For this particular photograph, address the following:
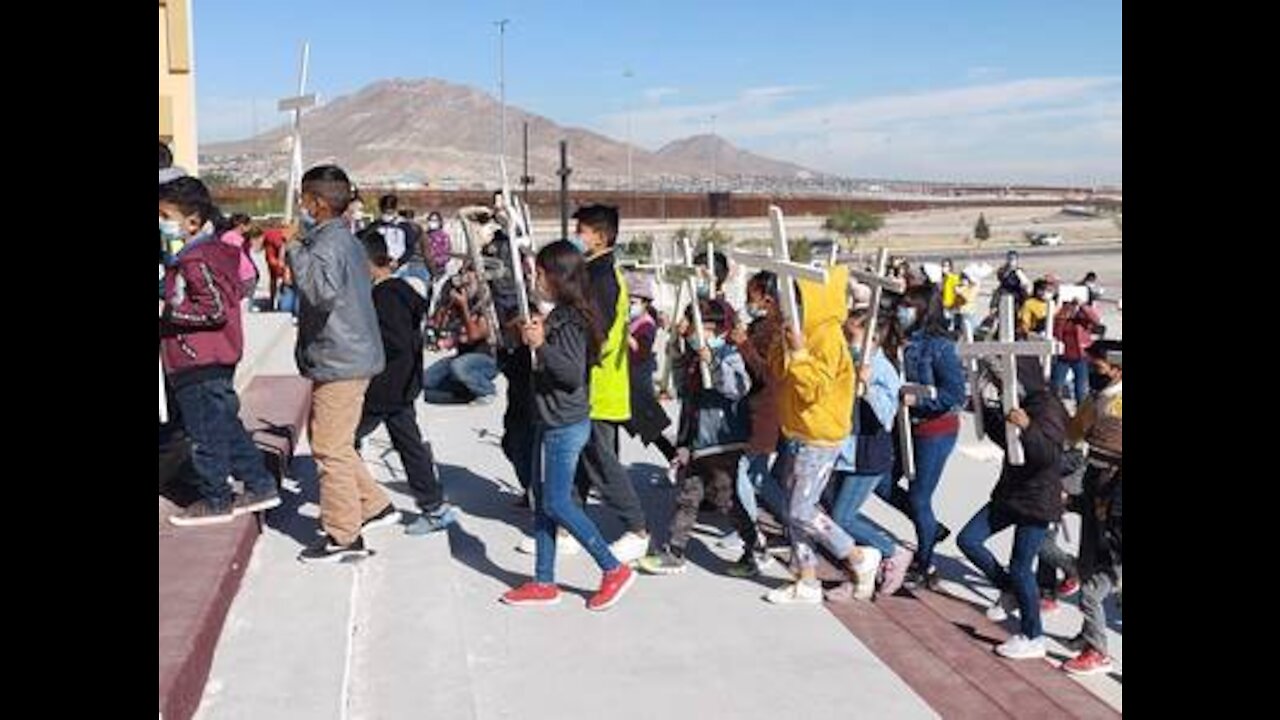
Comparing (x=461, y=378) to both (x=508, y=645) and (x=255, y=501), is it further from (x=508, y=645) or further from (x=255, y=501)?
(x=508, y=645)

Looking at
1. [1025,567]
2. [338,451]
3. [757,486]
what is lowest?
[1025,567]

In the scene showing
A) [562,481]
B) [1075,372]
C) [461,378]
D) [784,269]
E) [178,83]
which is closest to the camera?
[784,269]

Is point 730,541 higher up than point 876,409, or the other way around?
point 876,409

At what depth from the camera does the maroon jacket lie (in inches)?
205

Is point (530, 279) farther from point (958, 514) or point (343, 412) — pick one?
point (958, 514)

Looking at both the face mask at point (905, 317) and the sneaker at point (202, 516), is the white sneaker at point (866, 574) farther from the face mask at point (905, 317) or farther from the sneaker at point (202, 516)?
the sneaker at point (202, 516)

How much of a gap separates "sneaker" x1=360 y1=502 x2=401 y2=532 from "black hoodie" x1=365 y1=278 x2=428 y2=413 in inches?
18.9

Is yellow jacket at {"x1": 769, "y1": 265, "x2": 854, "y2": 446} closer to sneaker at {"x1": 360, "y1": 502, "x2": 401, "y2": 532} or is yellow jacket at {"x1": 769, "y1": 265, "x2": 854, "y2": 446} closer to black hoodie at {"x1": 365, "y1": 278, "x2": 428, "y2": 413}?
black hoodie at {"x1": 365, "y1": 278, "x2": 428, "y2": 413}

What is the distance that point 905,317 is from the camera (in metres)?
7.09

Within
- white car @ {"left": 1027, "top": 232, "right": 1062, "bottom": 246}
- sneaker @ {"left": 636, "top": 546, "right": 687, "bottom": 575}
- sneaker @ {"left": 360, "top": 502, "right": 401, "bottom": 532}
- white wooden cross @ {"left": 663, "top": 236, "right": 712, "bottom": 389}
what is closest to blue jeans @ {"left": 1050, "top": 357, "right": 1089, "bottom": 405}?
white wooden cross @ {"left": 663, "top": 236, "right": 712, "bottom": 389}

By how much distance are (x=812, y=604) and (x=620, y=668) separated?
3.99 feet

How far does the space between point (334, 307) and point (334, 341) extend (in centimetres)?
15

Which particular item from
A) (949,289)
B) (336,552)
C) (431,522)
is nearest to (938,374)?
(431,522)

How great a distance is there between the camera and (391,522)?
20.6 feet
